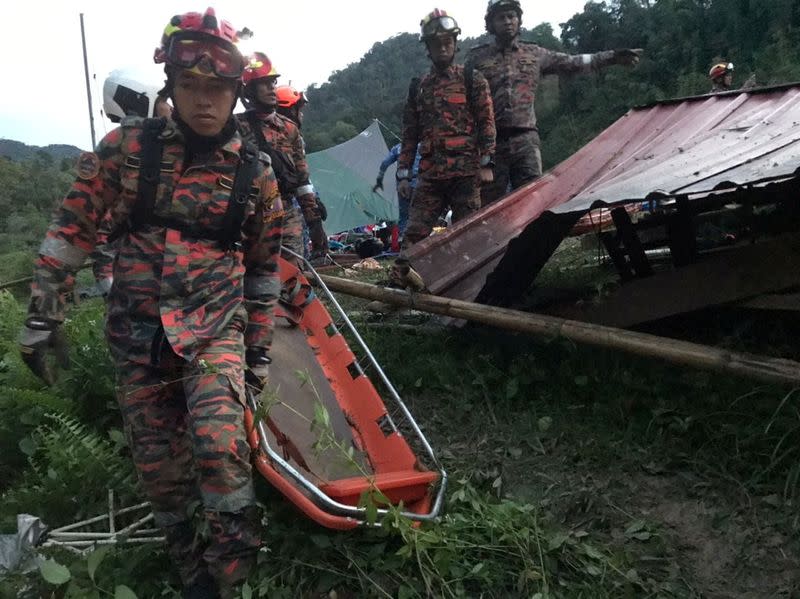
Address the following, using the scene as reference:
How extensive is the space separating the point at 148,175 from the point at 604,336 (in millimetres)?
2354

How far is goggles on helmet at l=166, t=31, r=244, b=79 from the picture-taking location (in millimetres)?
2709

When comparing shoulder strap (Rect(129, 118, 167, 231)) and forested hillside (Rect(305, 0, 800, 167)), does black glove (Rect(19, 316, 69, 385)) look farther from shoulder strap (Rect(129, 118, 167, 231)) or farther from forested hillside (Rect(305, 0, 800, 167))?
forested hillside (Rect(305, 0, 800, 167))

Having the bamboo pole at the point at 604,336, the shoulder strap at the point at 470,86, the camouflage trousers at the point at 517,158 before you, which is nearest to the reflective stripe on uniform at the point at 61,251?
the bamboo pole at the point at 604,336

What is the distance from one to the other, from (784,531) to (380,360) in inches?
107

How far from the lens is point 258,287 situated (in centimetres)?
312

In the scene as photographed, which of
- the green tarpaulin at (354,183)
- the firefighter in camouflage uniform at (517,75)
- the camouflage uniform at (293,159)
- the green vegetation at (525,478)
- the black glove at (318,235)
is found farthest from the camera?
the green tarpaulin at (354,183)

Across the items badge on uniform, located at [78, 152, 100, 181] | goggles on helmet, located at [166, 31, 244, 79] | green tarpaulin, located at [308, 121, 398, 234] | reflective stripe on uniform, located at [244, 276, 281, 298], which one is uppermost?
goggles on helmet, located at [166, 31, 244, 79]

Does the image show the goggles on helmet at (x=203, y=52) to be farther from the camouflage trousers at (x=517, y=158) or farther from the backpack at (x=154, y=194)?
the camouflage trousers at (x=517, y=158)

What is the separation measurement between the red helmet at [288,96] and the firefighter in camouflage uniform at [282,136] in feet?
0.53

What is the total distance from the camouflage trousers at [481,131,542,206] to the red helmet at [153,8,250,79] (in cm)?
406

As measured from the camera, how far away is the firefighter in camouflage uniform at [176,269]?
2.67 metres

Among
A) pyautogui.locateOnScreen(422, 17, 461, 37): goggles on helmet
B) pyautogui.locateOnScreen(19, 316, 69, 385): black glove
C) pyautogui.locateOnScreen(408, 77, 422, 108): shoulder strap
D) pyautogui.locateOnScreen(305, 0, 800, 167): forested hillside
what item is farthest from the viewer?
pyautogui.locateOnScreen(305, 0, 800, 167): forested hillside

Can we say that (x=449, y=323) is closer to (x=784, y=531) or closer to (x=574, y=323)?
(x=574, y=323)

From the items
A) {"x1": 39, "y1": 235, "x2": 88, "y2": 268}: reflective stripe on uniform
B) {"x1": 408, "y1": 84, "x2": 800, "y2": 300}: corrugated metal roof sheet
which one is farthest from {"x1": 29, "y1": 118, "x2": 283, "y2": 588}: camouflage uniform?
{"x1": 408, "y1": 84, "x2": 800, "y2": 300}: corrugated metal roof sheet
